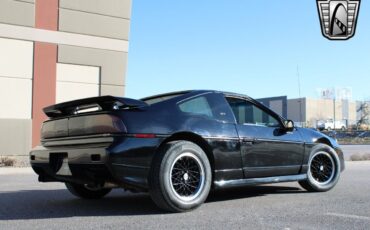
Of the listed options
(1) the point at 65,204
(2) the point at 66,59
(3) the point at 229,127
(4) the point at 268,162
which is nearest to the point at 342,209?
(4) the point at 268,162

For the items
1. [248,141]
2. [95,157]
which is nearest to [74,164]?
[95,157]

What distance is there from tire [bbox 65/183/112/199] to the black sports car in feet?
0.05

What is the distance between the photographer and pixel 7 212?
5.77 m

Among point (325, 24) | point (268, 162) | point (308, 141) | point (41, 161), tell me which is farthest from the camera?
point (325, 24)

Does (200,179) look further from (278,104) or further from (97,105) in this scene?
(278,104)

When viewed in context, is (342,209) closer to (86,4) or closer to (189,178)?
(189,178)

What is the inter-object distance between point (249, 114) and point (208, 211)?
1693 millimetres

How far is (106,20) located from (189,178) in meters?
15.8

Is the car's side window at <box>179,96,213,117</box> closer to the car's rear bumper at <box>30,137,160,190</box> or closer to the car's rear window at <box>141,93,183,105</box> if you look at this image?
the car's rear window at <box>141,93,183,105</box>

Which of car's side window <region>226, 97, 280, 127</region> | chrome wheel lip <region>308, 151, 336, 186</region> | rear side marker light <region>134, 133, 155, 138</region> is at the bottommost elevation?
chrome wheel lip <region>308, 151, 336, 186</region>

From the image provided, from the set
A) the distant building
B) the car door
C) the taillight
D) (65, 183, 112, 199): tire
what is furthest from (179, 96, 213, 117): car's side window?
the distant building

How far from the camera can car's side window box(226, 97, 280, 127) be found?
22.1 feet

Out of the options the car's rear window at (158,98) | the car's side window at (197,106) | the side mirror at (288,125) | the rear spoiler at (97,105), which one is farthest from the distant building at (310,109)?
the rear spoiler at (97,105)

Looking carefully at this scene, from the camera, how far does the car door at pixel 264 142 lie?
21.4 feet
